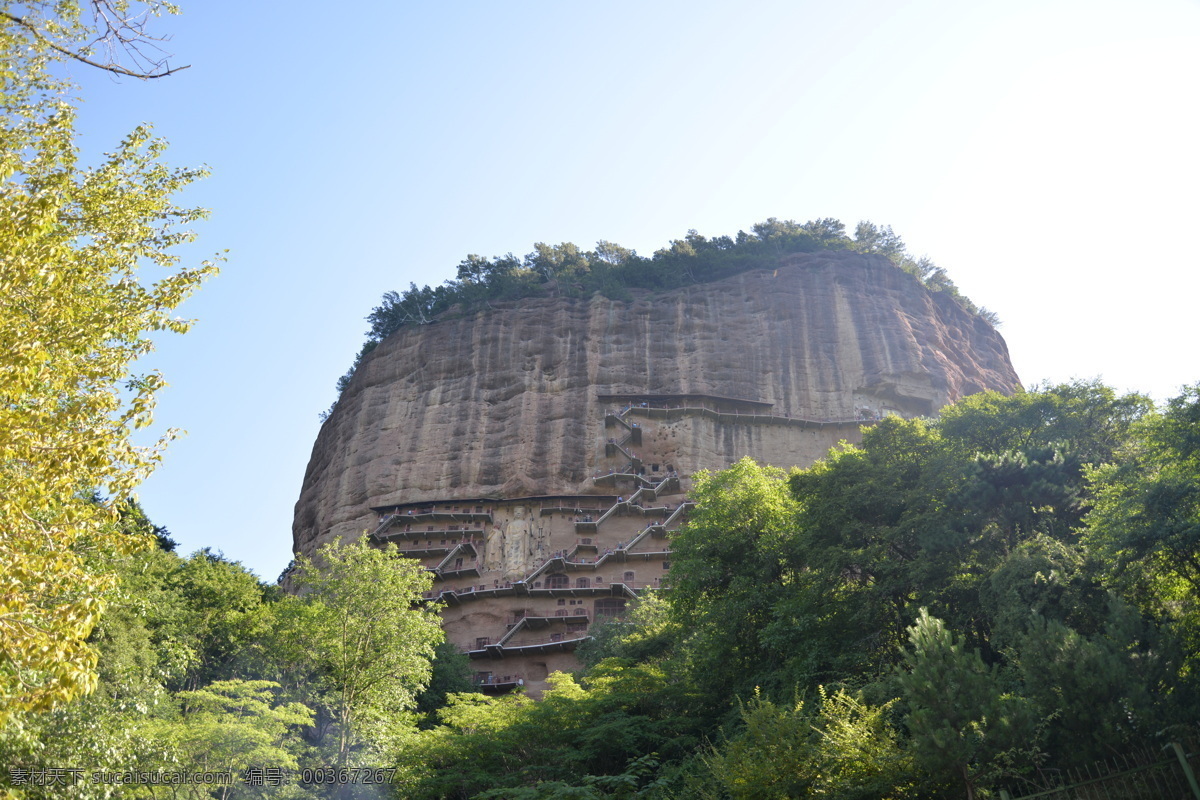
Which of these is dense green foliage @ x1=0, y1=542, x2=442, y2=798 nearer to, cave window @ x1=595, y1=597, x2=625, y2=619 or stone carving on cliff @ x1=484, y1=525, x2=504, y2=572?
stone carving on cliff @ x1=484, y1=525, x2=504, y2=572

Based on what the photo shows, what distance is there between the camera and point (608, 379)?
5634cm

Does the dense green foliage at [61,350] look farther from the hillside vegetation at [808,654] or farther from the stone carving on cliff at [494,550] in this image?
the stone carving on cliff at [494,550]

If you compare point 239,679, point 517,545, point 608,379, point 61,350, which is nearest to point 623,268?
point 608,379

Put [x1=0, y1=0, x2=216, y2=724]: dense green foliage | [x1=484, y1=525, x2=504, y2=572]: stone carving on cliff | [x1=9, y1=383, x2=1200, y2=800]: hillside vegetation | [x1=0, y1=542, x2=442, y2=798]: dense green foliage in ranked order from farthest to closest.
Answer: [x1=484, y1=525, x2=504, y2=572]: stone carving on cliff, [x1=0, y1=542, x2=442, y2=798]: dense green foliage, [x1=9, y1=383, x2=1200, y2=800]: hillside vegetation, [x1=0, y1=0, x2=216, y2=724]: dense green foliage

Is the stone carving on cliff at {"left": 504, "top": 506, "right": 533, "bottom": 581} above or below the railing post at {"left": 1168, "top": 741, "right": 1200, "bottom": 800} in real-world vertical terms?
above

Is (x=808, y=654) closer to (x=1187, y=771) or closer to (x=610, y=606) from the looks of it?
(x=1187, y=771)

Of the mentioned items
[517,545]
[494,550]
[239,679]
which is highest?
[517,545]

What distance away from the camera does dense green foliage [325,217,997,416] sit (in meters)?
62.8

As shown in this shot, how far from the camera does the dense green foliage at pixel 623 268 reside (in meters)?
62.8

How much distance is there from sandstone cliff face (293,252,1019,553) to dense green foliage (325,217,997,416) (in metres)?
2.19

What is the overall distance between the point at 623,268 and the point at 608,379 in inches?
495

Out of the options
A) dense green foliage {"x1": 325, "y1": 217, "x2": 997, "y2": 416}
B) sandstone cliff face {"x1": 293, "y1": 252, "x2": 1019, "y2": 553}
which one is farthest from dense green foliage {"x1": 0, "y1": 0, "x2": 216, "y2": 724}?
dense green foliage {"x1": 325, "y1": 217, "x2": 997, "y2": 416}

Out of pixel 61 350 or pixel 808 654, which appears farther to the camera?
pixel 808 654

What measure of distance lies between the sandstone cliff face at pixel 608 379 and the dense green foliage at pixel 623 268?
2.19 meters
